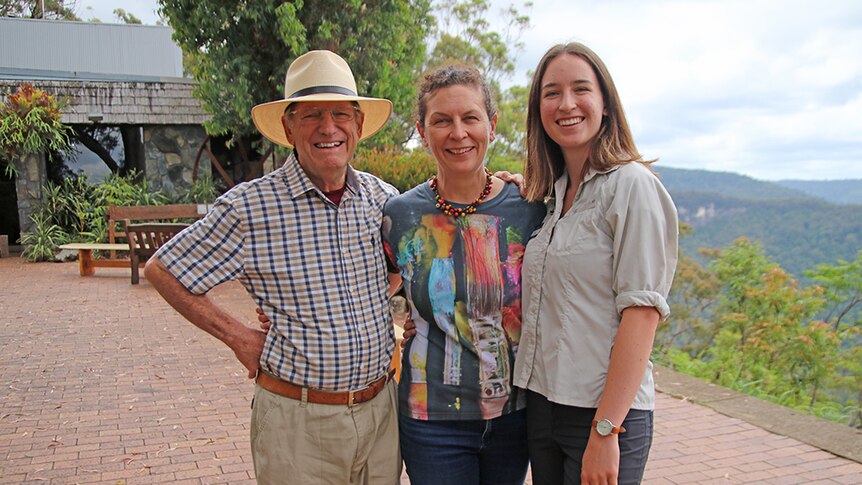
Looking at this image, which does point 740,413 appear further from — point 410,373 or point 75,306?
point 75,306

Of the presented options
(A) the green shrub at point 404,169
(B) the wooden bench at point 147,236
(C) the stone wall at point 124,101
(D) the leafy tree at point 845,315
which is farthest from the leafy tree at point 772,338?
(C) the stone wall at point 124,101

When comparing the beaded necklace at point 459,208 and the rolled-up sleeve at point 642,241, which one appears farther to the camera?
the beaded necklace at point 459,208

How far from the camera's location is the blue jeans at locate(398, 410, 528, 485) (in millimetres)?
2221

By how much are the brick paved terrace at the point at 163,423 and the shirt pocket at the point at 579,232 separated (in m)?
2.50

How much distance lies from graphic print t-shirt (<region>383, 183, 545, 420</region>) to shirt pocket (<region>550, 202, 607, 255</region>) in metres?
0.22

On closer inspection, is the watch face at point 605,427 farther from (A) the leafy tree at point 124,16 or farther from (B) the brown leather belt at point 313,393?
(A) the leafy tree at point 124,16

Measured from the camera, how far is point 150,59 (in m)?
19.0

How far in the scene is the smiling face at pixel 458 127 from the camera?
2.23 meters

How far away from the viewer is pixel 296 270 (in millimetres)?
2303

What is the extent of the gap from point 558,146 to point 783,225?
35729mm

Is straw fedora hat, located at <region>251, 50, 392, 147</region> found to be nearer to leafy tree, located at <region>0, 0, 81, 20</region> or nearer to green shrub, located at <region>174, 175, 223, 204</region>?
green shrub, located at <region>174, 175, 223, 204</region>

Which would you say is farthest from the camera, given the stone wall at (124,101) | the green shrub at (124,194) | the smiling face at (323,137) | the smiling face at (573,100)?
the stone wall at (124,101)

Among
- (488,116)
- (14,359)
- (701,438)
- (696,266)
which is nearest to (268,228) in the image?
(488,116)

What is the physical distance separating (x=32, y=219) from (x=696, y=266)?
14.1 m
